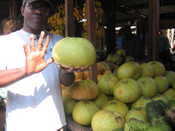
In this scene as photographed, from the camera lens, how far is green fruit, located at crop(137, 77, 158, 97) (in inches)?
104

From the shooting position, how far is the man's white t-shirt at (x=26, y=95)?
1939 mm

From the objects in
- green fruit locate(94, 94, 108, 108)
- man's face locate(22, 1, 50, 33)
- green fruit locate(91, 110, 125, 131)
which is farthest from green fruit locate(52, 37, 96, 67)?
green fruit locate(94, 94, 108, 108)

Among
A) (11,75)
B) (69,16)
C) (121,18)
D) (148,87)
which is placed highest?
(121,18)

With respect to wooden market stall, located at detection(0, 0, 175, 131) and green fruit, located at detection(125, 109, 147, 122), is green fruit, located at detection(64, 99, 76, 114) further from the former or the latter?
green fruit, located at detection(125, 109, 147, 122)

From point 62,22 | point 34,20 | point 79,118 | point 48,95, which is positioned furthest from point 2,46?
point 62,22

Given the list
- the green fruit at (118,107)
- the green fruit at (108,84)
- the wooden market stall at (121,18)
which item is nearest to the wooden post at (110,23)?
the wooden market stall at (121,18)

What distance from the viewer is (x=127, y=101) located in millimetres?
2494

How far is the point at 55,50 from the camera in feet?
6.38

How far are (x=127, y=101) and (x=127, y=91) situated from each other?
0.10 meters

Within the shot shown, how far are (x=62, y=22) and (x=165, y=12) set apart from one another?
273 centimetres

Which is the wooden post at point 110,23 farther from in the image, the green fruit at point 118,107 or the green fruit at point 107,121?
the green fruit at point 107,121

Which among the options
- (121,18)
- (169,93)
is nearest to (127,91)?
(169,93)

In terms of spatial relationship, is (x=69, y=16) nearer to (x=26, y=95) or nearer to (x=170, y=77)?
(x=170, y=77)

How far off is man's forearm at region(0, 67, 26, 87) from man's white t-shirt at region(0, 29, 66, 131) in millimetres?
195
